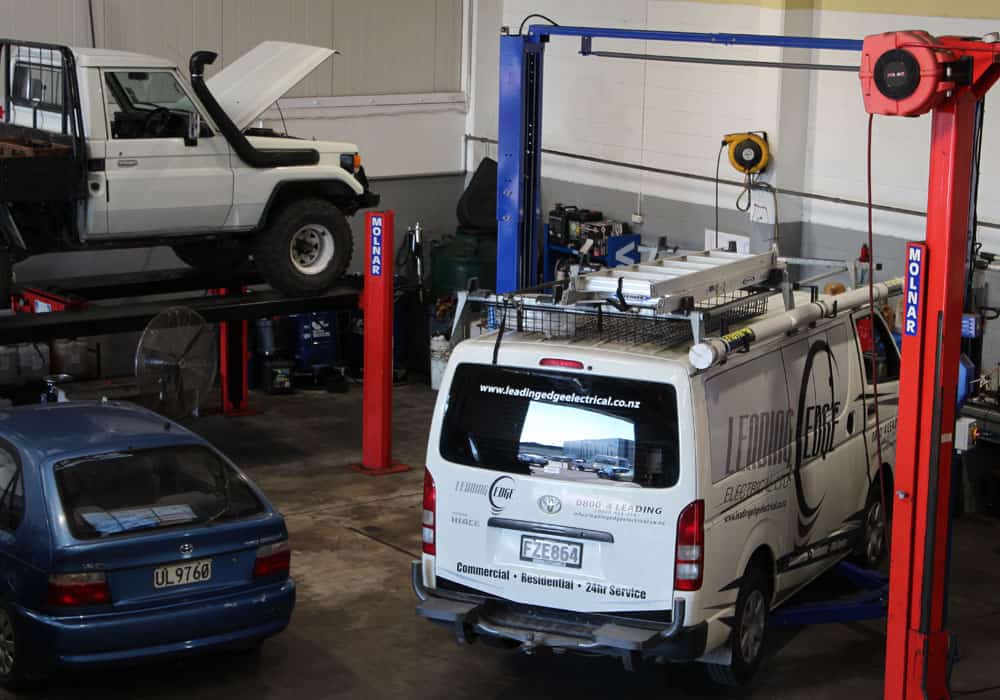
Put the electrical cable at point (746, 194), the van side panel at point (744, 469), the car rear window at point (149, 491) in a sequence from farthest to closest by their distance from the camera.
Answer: the electrical cable at point (746, 194) < the car rear window at point (149, 491) < the van side panel at point (744, 469)

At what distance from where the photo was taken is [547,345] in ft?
24.2

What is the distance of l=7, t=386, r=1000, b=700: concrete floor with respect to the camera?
805cm

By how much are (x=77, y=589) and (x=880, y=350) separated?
5478 millimetres

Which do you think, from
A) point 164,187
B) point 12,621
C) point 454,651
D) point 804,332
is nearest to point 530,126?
point 164,187

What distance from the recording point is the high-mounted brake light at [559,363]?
7.22 metres

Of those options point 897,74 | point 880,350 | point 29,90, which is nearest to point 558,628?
point 897,74

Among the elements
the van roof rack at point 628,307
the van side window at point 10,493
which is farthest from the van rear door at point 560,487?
the van side window at point 10,493

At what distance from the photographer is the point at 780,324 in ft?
25.5

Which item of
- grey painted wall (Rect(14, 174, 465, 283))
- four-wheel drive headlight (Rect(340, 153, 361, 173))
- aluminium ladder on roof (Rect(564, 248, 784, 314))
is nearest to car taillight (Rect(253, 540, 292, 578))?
aluminium ladder on roof (Rect(564, 248, 784, 314))

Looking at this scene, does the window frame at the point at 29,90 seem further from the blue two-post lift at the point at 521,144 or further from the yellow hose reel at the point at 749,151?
the yellow hose reel at the point at 749,151

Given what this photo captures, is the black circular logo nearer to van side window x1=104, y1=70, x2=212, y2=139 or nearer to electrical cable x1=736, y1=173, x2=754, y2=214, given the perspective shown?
van side window x1=104, y1=70, x2=212, y2=139

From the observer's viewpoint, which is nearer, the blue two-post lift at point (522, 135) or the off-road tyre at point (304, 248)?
the blue two-post lift at point (522, 135)

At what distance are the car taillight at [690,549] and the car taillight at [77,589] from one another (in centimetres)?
286

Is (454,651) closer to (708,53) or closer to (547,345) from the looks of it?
(547,345)
